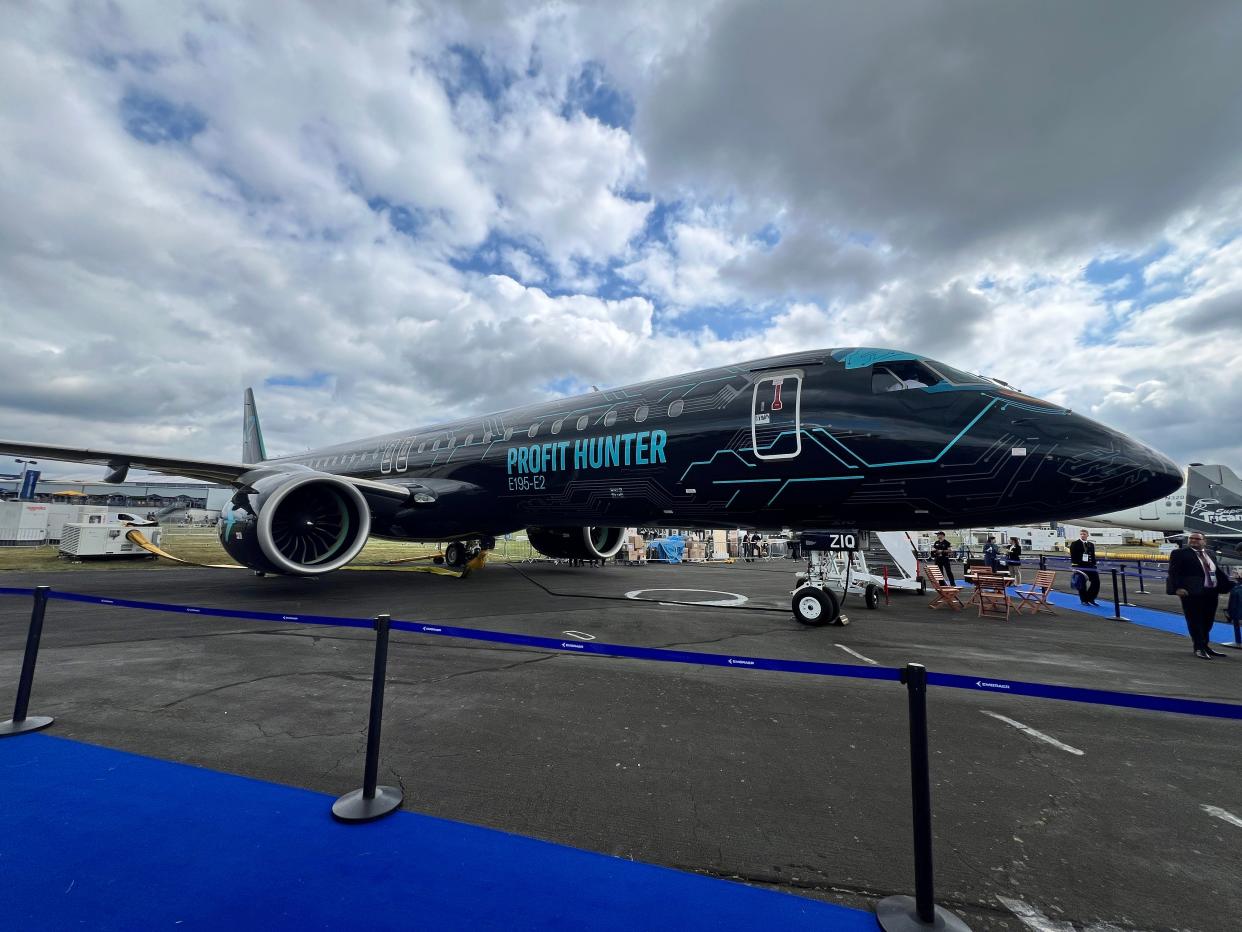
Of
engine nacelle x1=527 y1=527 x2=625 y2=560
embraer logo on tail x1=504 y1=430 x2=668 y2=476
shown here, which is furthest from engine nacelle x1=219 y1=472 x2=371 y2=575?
engine nacelle x1=527 y1=527 x2=625 y2=560

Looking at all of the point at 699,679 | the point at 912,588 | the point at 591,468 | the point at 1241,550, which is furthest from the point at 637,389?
the point at 1241,550

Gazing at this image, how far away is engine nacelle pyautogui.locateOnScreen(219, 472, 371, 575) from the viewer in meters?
9.41

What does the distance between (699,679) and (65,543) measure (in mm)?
24556

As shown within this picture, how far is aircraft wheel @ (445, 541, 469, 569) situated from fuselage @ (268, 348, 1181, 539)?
270 inches

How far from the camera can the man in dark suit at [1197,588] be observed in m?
7.31

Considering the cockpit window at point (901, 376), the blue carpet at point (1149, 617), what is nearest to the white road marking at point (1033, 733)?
the cockpit window at point (901, 376)

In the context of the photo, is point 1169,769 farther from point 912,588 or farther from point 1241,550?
point 1241,550

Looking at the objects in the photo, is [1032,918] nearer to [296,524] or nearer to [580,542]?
[296,524]

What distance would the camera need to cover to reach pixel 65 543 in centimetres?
1898

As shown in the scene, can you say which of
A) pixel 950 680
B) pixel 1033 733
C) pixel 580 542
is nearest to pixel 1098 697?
pixel 950 680

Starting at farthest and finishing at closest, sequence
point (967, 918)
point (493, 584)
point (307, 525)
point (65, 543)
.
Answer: point (65, 543)
point (493, 584)
point (307, 525)
point (967, 918)

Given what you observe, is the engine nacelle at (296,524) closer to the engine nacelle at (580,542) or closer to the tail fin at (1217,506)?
the engine nacelle at (580,542)

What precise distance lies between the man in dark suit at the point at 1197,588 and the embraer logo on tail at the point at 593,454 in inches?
288

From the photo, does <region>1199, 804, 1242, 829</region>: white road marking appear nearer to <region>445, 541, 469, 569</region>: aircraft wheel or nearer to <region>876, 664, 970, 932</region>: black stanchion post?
<region>876, 664, 970, 932</region>: black stanchion post
